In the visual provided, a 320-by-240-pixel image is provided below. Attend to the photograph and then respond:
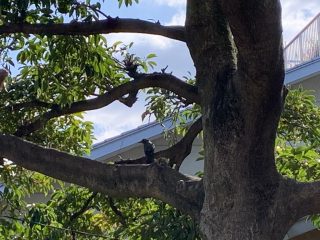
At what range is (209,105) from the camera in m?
5.72

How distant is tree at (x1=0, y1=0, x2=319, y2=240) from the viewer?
510 cm

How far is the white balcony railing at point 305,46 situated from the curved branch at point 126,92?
5.30 m

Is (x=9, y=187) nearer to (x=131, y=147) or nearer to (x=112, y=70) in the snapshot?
(x=112, y=70)

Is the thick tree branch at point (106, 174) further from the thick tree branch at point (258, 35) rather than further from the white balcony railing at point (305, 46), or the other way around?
the white balcony railing at point (305, 46)

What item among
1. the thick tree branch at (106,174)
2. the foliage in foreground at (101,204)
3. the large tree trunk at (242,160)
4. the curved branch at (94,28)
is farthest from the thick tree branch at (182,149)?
the large tree trunk at (242,160)

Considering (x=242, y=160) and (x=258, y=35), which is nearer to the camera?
(x=258, y=35)

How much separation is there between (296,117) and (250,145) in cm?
305

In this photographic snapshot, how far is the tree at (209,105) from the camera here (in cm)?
510

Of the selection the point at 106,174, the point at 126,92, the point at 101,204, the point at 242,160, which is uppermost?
the point at 126,92

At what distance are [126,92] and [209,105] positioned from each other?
166 centimetres

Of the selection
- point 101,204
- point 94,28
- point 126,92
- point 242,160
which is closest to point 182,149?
point 126,92

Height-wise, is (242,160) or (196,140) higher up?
(196,140)

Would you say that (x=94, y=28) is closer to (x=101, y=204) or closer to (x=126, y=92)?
(x=126, y=92)

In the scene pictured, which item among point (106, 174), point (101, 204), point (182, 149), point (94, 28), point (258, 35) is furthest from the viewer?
point (101, 204)
